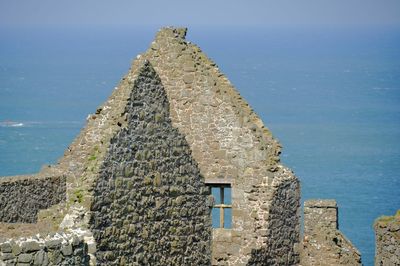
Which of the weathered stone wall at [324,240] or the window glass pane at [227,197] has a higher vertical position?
the window glass pane at [227,197]

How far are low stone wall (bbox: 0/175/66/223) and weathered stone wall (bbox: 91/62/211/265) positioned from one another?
542cm

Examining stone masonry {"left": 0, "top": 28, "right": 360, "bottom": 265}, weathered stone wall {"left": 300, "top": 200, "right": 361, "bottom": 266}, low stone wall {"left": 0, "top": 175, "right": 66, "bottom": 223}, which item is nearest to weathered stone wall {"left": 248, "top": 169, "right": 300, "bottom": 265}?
stone masonry {"left": 0, "top": 28, "right": 360, "bottom": 265}

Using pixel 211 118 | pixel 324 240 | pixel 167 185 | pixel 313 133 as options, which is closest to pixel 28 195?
pixel 211 118

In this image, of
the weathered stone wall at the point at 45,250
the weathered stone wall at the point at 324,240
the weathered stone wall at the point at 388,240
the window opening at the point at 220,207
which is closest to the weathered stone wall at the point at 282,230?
the weathered stone wall at the point at 324,240

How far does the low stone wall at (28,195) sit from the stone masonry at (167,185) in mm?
21

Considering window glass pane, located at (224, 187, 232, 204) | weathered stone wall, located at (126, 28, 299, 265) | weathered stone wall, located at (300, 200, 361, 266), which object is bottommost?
weathered stone wall, located at (300, 200, 361, 266)

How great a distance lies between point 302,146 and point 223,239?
93659 mm

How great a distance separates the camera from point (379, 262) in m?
20.0

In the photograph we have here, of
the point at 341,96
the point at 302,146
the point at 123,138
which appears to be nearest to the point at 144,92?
the point at 123,138

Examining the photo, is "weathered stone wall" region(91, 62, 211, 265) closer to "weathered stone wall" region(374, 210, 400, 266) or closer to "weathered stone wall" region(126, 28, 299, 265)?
"weathered stone wall" region(374, 210, 400, 266)

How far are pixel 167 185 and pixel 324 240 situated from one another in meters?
9.39

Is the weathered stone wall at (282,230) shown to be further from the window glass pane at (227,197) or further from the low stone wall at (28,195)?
the window glass pane at (227,197)

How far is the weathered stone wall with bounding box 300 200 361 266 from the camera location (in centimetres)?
2512

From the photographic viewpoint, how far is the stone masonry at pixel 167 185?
1489cm
